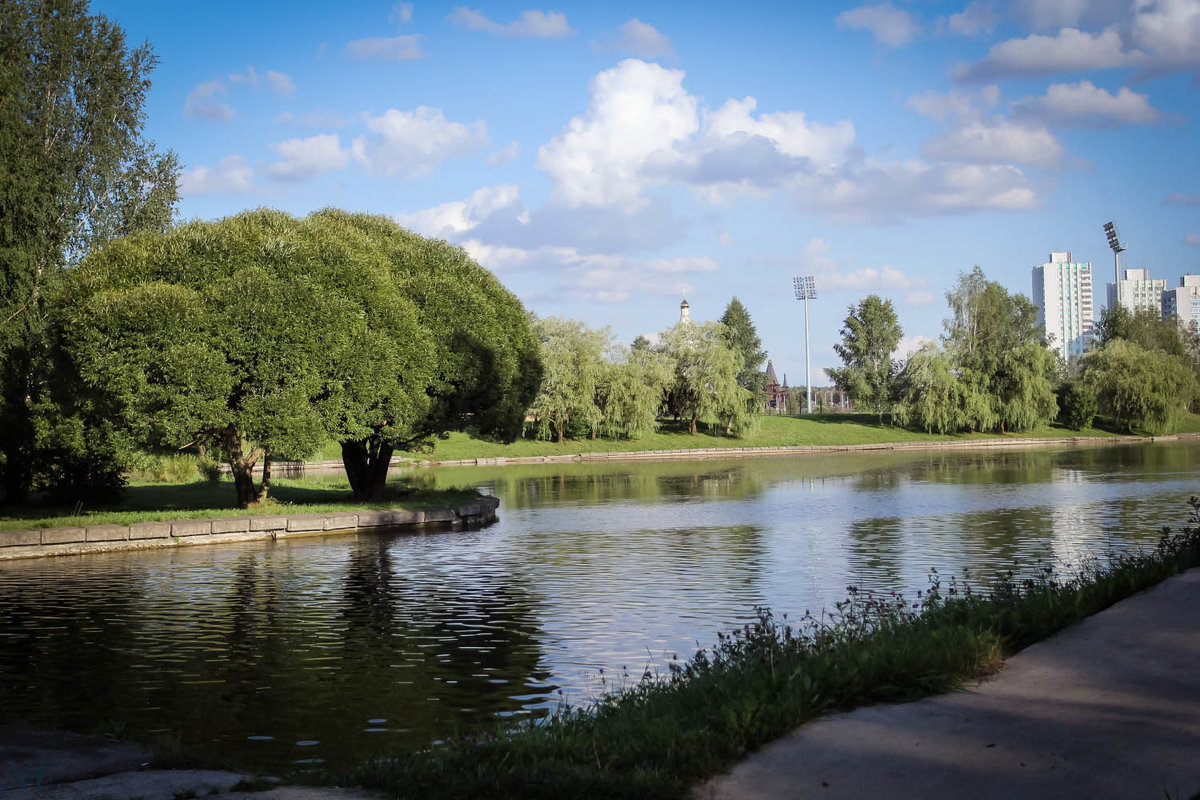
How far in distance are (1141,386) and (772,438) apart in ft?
99.3

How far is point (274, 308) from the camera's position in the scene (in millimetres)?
26453

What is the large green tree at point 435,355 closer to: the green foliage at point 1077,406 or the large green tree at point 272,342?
the large green tree at point 272,342

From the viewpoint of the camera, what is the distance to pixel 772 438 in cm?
8694

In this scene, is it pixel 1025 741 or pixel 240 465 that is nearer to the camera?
pixel 1025 741

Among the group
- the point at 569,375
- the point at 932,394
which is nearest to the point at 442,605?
the point at 569,375

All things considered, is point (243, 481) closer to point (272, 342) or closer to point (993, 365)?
point (272, 342)

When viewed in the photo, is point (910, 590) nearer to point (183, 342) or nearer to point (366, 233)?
point (183, 342)

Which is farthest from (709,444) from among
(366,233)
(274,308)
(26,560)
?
(26,560)

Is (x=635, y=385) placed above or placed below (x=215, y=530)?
above

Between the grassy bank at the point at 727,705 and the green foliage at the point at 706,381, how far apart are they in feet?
243

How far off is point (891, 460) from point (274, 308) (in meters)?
46.3

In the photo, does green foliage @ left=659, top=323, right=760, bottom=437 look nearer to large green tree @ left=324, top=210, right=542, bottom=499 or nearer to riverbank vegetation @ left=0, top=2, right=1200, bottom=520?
riverbank vegetation @ left=0, top=2, right=1200, bottom=520

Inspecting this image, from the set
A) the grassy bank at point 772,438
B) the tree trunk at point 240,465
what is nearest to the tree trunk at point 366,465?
the tree trunk at point 240,465

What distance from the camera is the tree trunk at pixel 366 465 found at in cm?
3244
